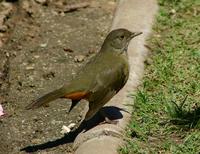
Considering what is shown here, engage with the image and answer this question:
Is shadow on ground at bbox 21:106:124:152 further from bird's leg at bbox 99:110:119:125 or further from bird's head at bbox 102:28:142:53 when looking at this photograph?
bird's head at bbox 102:28:142:53

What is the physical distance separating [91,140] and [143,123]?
2.02 ft

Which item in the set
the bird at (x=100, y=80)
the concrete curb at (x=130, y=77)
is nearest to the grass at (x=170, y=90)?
the concrete curb at (x=130, y=77)

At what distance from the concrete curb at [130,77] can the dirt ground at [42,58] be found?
11.1 inches

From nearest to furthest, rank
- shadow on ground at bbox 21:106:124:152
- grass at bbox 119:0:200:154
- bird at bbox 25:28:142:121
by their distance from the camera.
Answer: bird at bbox 25:28:142:121
grass at bbox 119:0:200:154
shadow on ground at bbox 21:106:124:152

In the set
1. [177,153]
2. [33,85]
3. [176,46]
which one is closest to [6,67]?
[33,85]

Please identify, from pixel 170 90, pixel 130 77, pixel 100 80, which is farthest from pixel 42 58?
pixel 100 80

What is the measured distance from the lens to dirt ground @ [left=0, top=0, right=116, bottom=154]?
7062 millimetres

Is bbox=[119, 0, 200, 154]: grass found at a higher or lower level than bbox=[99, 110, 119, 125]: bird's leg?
higher

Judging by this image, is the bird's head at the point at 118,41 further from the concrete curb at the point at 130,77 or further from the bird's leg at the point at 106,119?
the bird's leg at the point at 106,119

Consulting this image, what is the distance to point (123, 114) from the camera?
22.5 ft

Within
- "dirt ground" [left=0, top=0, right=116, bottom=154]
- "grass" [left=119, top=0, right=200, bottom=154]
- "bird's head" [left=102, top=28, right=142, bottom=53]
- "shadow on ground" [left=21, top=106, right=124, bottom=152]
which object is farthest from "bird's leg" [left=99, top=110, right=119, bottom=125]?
"bird's head" [left=102, top=28, right=142, bottom=53]

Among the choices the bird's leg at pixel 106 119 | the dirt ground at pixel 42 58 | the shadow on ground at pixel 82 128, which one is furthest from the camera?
the dirt ground at pixel 42 58

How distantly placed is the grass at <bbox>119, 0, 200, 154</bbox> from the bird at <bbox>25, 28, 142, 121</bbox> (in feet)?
1.35

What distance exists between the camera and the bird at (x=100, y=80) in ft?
21.0
